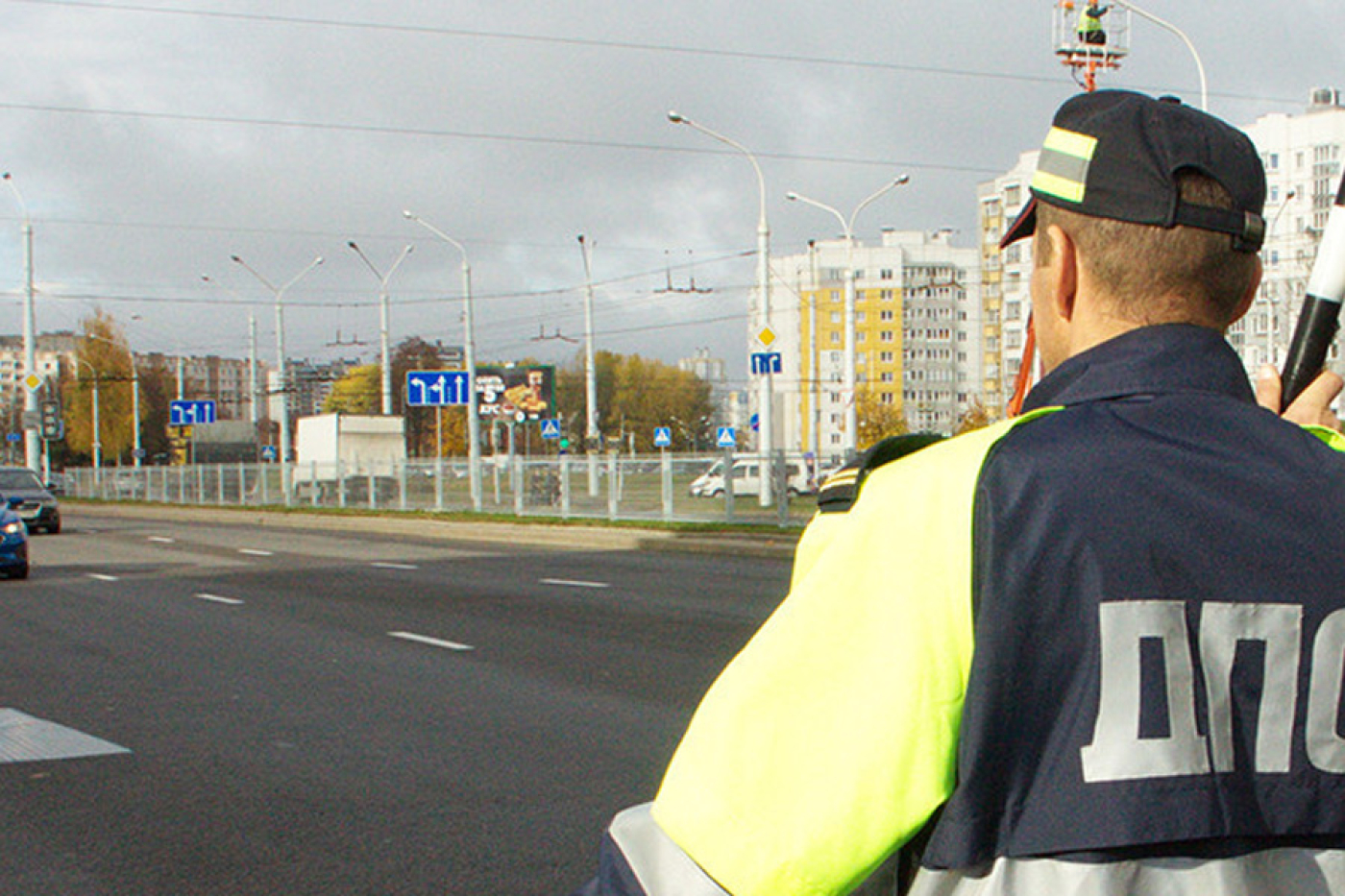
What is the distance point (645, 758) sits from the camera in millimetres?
6594

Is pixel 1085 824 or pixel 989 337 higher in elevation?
pixel 989 337

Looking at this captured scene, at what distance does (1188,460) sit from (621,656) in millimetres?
8870

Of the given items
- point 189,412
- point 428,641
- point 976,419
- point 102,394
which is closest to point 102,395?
point 102,394

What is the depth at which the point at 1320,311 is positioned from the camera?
5.94 ft

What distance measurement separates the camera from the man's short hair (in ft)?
4.50

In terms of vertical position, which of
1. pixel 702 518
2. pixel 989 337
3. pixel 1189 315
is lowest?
pixel 702 518

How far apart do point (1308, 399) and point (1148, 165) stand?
634mm

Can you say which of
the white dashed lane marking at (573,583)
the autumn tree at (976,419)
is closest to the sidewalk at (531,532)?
the white dashed lane marking at (573,583)

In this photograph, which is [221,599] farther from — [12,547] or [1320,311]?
[1320,311]

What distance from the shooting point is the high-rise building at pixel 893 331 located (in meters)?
136

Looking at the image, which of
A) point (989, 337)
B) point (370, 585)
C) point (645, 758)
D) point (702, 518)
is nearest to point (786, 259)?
point (989, 337)

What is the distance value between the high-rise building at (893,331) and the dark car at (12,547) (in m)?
111

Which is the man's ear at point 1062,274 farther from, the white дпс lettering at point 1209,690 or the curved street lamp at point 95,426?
the curved street lamp at point 95,426

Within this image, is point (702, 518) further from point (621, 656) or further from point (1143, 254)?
point (1143, 254)
